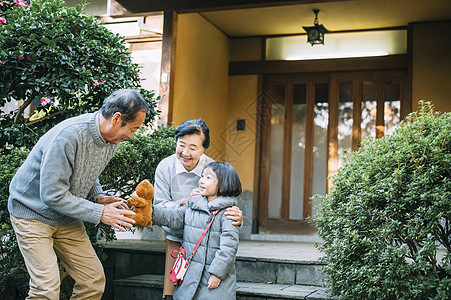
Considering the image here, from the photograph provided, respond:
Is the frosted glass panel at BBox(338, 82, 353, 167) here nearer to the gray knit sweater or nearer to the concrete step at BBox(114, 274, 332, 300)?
the concrete step at BBox(114, 274, 332, 300)

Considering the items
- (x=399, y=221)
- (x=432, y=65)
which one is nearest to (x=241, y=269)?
(x=399, y=221)

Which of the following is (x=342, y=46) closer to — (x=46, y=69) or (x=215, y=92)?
(x=215, y=92)

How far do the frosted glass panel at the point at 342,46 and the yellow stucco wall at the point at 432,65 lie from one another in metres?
0.29

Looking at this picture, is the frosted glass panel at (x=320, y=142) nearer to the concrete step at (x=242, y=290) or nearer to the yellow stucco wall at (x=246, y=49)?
the yellow stucco wall at (x=246, y=49)

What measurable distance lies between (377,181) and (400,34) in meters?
4.98

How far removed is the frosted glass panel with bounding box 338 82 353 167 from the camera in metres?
8.19

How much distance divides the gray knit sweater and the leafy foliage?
150 centimetres

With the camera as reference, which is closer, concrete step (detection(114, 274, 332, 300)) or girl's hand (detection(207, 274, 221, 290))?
girl's hand (detection(207, 274, 221, 290))

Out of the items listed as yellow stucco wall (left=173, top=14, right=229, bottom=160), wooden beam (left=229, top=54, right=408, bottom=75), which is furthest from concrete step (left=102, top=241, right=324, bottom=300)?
wooden beam (left=229, top=54, right=408, bottom=75)

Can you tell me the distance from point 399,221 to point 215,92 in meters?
5.25

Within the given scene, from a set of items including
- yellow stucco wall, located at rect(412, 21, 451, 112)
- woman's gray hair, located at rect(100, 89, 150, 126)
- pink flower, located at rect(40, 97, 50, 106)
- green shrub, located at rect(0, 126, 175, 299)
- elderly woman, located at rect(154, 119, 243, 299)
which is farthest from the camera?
yellow stucco wall, located at rect(412, 21, 451, 112)

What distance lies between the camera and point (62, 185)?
3131 mm

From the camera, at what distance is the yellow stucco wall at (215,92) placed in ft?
24.9

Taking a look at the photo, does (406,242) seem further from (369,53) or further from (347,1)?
(369,53)
